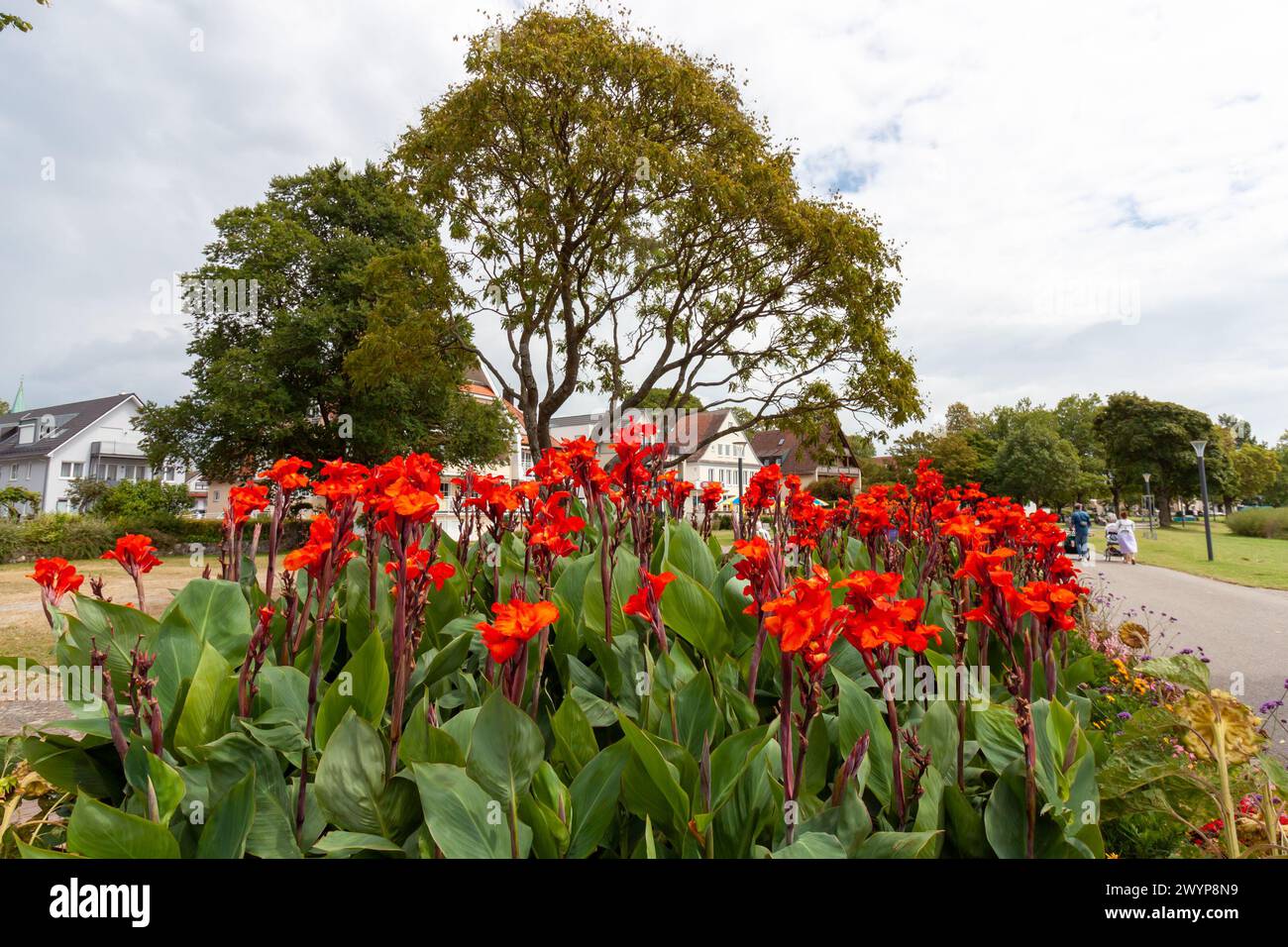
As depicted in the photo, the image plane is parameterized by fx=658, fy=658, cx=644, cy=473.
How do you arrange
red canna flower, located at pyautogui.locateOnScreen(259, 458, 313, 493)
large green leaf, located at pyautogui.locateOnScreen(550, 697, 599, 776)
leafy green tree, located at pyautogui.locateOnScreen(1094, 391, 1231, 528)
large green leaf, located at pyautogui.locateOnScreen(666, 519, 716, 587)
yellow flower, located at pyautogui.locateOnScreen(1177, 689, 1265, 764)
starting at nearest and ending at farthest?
1. large green leaf, located at pyautogui.locateOnScreen(550, 697, 599, 776)
2. yellow flower, located at pyautogui.locateOnScreen(1177, 689, 1265, 764)
3. red canna flower, located at pyautogui.locateOnScreen(259, 458, 313, 493)
4. large green leaf, located at pyautogui.locateOnScreen(666, 519, 716, 587)
5. leafy green tree, located at pyautogui.locateOnScreen(1094, 391, 1231, 528)

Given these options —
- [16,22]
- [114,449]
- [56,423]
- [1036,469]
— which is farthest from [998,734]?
[56,423]

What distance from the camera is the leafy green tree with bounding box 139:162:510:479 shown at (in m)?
21.0

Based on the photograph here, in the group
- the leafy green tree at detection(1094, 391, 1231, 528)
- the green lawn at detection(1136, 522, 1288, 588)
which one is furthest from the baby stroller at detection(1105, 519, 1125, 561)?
the leafy green tree at detection(1094, 391, 1231, 528)

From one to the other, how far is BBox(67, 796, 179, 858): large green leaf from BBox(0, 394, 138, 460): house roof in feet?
203

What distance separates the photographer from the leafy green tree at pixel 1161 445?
1800 inches

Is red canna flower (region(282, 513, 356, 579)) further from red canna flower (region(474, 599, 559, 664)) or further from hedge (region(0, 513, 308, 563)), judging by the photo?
hedge (region(0, 513, 308, 563))

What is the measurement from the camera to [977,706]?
4.65 ft

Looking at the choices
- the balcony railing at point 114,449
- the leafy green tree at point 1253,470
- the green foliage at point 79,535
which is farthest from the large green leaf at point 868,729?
the leafy green tree at point 1253,470

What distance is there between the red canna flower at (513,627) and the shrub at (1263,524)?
43.1 m

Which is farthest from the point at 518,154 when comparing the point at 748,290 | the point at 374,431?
the point at 374,431

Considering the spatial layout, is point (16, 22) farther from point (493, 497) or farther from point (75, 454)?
point (75, 454)

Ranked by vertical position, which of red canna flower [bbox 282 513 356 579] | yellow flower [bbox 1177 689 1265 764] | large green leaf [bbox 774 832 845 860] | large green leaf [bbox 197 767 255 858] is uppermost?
red canna flower [bbox 282 513 356 579]
